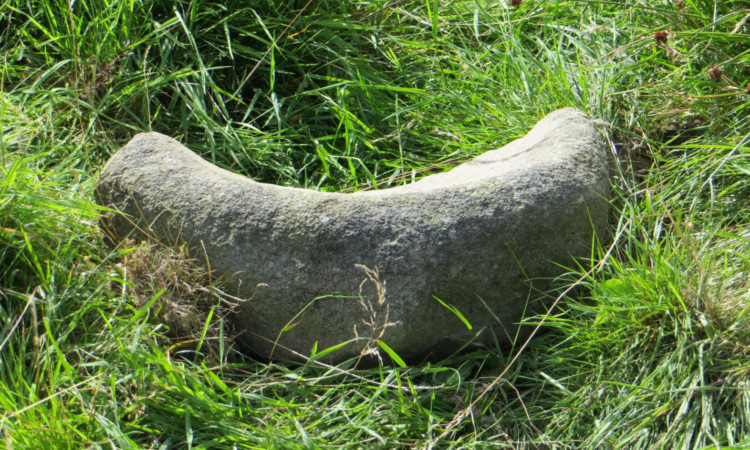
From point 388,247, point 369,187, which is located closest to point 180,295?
point 388,247

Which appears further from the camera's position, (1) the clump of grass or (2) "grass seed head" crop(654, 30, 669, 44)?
(2) "grass seed head" crop(654, 30, 669, 44)

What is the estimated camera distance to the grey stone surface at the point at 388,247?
6.65 ft

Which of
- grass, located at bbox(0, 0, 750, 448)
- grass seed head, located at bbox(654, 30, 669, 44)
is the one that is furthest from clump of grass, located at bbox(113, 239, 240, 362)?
grass seed head, located at bbox(654, 30, 669, 44)

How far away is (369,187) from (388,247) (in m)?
0.91

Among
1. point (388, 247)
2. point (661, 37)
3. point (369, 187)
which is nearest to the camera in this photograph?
point (388, 247)

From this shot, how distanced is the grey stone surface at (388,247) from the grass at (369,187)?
0.10 meters

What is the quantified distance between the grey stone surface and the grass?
10 cm

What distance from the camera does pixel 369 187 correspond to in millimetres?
2908

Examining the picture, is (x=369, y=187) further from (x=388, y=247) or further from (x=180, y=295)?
(x=180, y=295)

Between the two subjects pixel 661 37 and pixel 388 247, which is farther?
pixel 661 37

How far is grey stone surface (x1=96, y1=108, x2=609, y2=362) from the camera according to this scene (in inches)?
79.8

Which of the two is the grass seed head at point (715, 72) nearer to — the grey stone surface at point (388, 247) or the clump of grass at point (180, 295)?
the grey stone surface at point (388, 247)

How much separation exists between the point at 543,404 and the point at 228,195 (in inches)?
43.6

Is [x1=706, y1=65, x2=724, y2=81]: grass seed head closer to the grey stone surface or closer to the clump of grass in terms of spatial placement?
the grey stone surface
